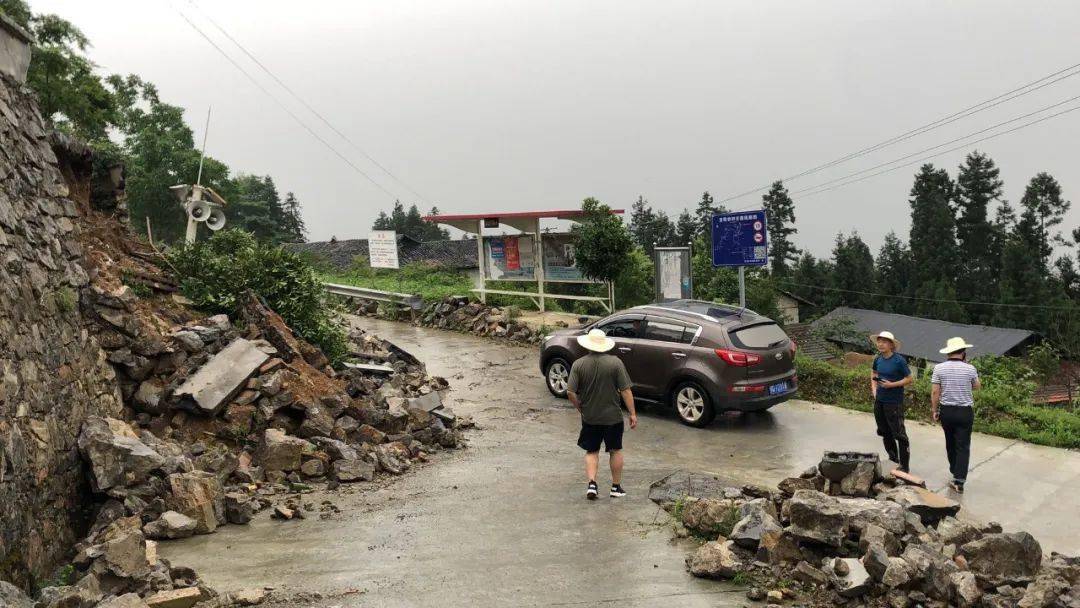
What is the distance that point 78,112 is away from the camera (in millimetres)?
27625

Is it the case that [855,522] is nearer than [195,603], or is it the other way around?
[195,603]

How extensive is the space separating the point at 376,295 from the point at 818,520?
61.8ft

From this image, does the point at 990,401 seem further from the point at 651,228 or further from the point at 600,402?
the point at 651,228

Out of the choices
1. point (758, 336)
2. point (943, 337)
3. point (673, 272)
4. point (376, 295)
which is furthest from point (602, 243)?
point (943, 337)

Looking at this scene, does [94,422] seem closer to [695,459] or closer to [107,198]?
[107,198]

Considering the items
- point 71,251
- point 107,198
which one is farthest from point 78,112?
point 71,251

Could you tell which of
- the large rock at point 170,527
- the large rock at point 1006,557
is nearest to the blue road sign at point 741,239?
the large rock at point 1006,557

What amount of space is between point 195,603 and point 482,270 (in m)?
15.4

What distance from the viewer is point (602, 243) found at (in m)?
16.4

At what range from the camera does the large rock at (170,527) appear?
583 centimetres

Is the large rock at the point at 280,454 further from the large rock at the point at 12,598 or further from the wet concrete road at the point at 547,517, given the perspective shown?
the large rock at the point at 12,598

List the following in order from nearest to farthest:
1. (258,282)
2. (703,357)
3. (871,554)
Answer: (871,554), (703,357), (258,282)

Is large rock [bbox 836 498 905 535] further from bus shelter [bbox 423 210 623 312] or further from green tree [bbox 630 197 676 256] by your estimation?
green tree [bbox 630 197 676 256]

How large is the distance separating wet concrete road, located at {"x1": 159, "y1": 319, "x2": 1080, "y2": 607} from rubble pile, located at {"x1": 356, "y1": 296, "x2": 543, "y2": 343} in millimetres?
6254
